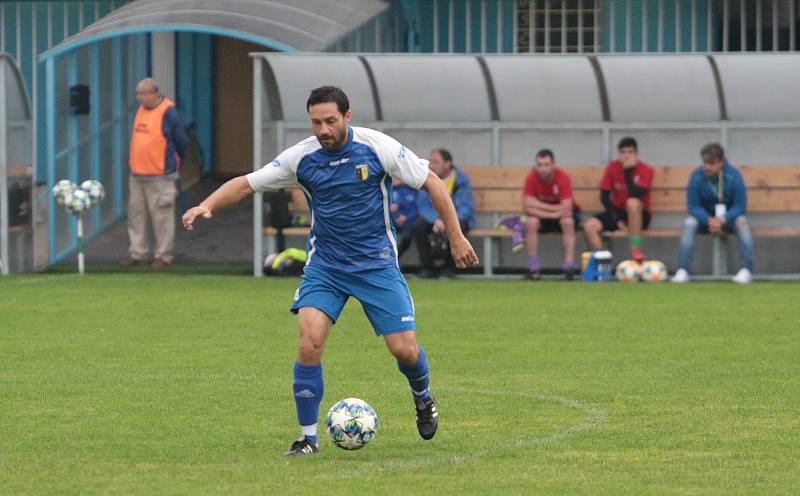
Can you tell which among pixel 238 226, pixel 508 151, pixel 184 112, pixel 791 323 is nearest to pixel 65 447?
pixel 791 323

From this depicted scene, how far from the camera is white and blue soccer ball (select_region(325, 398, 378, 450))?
27.4 ft

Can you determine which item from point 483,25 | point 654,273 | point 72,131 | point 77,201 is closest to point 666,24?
point 483,25

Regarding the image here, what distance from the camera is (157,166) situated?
20859mm

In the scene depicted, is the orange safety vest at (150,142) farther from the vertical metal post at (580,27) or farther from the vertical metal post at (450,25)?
the vertical metal post at (580,27)

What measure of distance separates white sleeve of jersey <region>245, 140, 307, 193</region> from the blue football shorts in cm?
45

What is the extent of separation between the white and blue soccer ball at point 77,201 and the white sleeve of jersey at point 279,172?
11.8m

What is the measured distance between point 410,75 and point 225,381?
9.92m

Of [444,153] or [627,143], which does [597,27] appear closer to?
[627,143]

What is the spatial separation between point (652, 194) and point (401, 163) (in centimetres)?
1185

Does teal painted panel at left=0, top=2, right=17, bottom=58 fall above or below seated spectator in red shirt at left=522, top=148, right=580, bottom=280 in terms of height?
above

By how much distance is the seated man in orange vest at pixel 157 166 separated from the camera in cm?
2075

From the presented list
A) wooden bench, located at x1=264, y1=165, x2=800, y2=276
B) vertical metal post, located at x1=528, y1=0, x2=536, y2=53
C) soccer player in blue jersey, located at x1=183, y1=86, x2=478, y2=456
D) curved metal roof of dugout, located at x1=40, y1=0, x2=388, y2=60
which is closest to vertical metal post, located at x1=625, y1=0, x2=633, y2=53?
vertical metal post, located at x1=528, y1=0, x2=536, y2=53

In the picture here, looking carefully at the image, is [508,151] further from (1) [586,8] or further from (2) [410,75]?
(1) [586,8]

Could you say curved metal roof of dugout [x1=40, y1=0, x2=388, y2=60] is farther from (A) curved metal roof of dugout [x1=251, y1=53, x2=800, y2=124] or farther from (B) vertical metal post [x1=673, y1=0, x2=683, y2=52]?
(B) vertical metal post [x1=673, y1=0, x2=683, y2=52]
